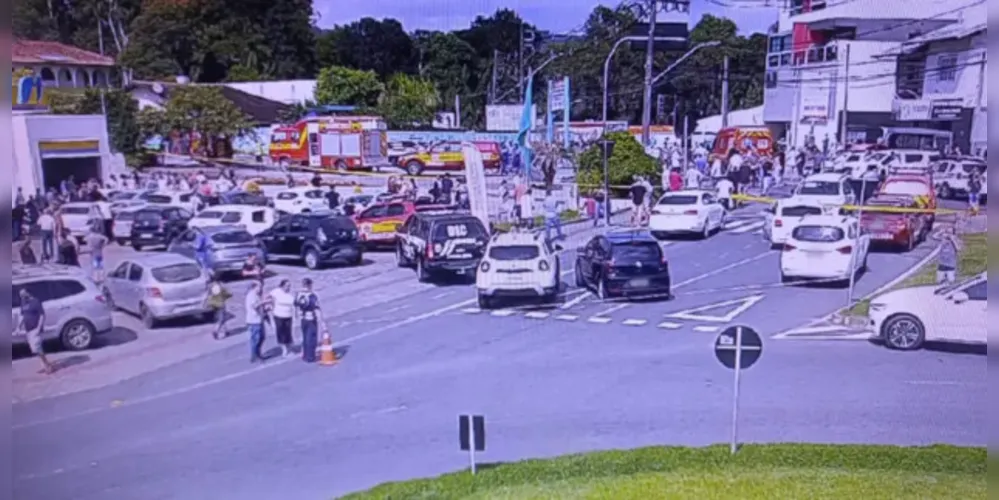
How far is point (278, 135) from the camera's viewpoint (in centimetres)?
328

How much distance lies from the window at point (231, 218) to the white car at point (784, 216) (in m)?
1.80

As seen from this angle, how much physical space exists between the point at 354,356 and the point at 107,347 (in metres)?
0.76

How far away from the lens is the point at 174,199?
10.6 ft

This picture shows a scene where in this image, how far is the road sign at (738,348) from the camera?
329 centimetres

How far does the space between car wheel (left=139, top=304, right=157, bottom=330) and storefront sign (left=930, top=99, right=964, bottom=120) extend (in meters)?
2.66

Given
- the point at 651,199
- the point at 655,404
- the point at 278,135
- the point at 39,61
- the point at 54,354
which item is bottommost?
the point at 655,404

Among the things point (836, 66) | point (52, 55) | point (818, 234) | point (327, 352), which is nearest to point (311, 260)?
point (327, 352)

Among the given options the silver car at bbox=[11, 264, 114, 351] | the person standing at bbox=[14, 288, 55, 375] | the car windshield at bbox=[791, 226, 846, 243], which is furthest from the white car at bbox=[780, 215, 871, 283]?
the person standing at bbox=[14, 288, 55, 375]

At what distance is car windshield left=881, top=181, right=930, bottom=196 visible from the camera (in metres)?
3.42

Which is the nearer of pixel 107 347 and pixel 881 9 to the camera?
pixel 107 347

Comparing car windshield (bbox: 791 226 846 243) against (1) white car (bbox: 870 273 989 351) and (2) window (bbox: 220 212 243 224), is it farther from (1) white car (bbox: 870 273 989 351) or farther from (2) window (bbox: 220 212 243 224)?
(2) window (bbox: 220 212 243 224)

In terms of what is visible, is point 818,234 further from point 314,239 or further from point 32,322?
point 32,322

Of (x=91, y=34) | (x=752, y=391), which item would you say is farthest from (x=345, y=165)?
(x=752, y=391)

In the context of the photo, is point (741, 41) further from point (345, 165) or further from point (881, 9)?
point (345, 165)
